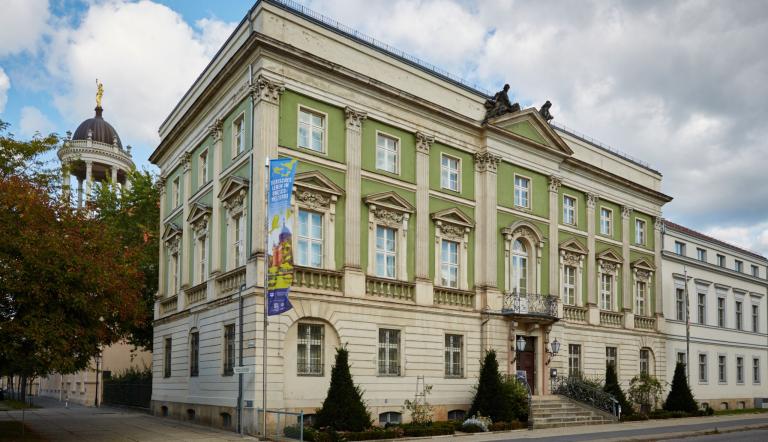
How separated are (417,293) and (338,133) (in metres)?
6.81

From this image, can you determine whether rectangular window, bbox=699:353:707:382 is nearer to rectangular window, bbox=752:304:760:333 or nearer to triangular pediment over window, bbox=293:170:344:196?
rectangular window, bbox=752:304:760:333

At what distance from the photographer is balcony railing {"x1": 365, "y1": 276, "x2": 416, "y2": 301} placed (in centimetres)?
2773

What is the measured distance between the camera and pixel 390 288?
28.5m

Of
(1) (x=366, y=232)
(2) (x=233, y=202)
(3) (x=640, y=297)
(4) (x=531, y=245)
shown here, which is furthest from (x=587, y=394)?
(2) (x=233, y=202)

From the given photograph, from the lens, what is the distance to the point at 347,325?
26547mm

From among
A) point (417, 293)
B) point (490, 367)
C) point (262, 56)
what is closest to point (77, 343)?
point (262, 56)

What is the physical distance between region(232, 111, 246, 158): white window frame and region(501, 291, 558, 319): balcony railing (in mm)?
12887

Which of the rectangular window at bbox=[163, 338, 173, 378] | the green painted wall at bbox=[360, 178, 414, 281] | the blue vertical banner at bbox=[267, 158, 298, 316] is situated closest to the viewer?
the blue vertical banner at bbox=[267, 158, 298, 316]

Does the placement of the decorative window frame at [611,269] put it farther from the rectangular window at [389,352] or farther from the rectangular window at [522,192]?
the rectangular window at [389,352]

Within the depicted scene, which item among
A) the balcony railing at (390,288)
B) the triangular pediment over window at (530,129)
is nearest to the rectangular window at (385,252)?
the balcony railing at (390,288)

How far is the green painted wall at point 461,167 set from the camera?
101ft

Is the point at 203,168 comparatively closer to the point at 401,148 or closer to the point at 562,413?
the point at 401,148

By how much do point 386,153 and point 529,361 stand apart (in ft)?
38.3

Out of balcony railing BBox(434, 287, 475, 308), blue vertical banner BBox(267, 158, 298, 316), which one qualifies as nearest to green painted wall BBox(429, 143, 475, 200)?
balcony railing BBox(434, 287, 475, 308)
